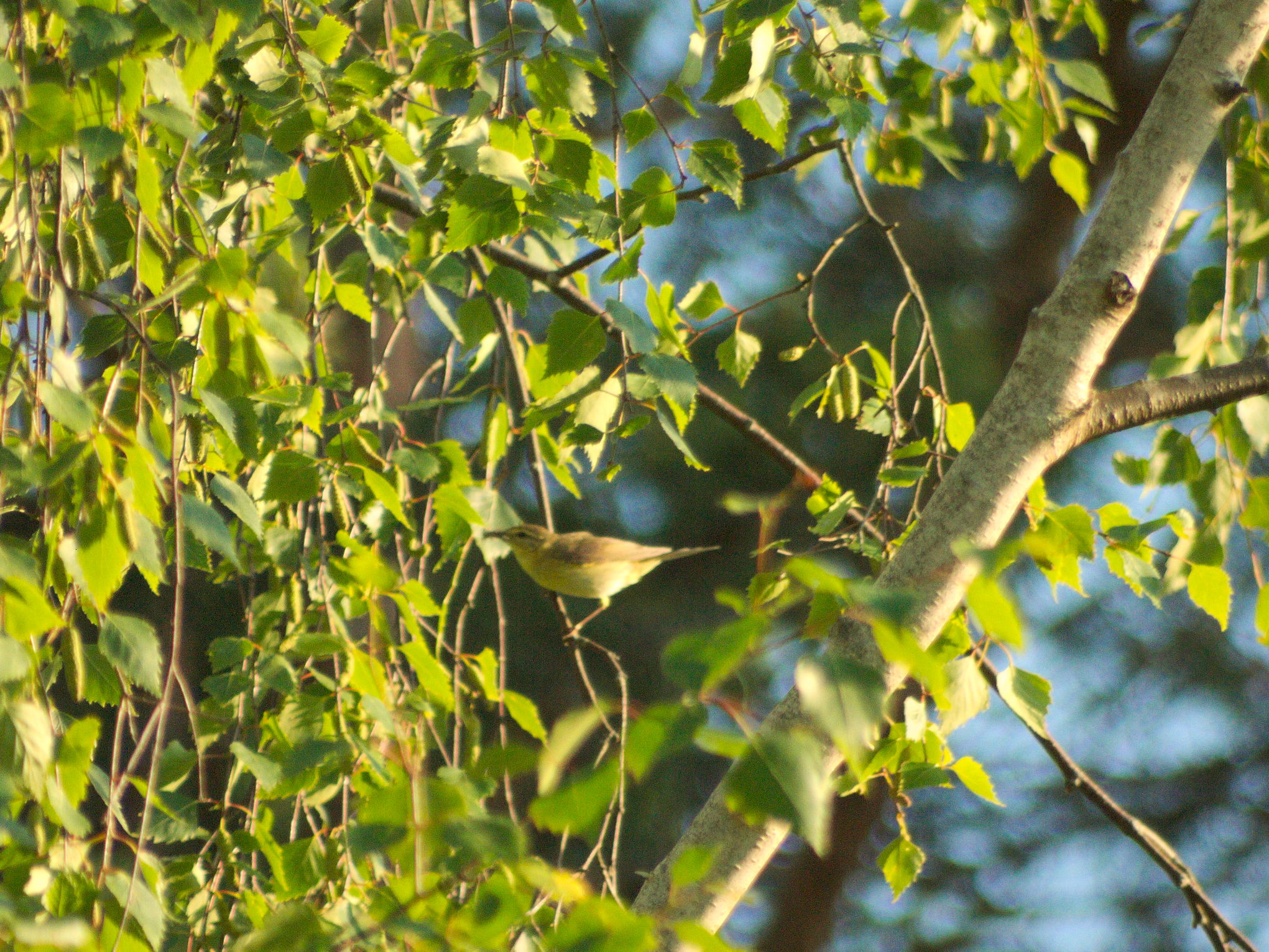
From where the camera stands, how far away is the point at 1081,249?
1.35 meters

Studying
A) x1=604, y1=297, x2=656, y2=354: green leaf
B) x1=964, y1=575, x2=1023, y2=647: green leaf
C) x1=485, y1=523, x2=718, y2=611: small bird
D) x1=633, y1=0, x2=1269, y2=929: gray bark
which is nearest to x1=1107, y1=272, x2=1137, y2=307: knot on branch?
x1=633, y1=0, x2=1269, y2=929: gray bark

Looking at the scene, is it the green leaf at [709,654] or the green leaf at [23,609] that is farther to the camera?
the green leaf at [23,609]

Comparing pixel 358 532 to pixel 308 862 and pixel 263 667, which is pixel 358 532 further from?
pixel 308 862

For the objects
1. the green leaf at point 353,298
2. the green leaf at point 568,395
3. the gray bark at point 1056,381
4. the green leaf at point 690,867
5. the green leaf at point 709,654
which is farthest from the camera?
the green leaf at point 353,298

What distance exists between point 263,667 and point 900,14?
4.28 feet

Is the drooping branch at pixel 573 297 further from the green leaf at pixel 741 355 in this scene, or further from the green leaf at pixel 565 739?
the green leaf at pixel 565 739

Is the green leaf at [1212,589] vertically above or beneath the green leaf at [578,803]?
above

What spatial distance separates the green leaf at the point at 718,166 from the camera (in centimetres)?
126

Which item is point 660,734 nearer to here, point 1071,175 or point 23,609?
point 23,609

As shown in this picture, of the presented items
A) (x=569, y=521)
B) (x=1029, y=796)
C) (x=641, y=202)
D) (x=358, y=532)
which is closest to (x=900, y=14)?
(x=641, y=202)

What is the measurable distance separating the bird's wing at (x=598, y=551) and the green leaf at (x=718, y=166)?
1.54 meters

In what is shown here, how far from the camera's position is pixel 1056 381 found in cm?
126

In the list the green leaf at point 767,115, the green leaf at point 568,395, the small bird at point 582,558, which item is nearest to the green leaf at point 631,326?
the green leaf at point 568,395

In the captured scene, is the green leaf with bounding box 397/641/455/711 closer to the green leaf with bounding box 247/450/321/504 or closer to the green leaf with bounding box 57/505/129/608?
the green leaf with bounding box 247/450/321/504
